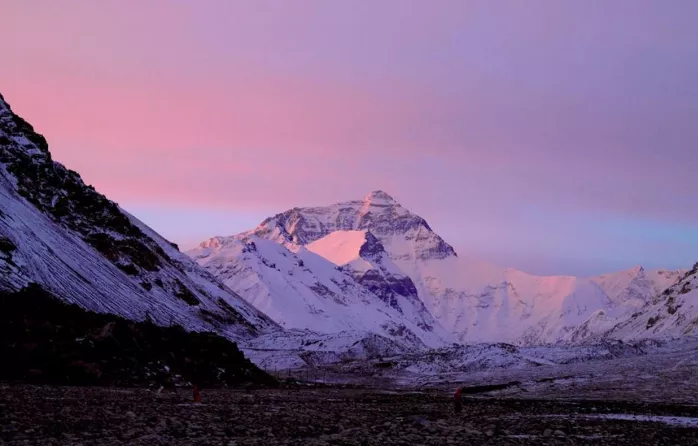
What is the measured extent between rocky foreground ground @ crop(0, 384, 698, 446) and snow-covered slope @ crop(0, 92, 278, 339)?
120 ft

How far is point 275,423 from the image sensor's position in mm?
25266

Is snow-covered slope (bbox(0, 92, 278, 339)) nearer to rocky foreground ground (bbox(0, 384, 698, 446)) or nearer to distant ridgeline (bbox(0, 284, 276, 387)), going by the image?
distant ridgeline (bbox(0, 284, 276, 387))

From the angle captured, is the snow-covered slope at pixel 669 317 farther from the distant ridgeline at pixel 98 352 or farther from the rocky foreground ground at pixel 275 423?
the rocky foreground ground at pixel 275 423

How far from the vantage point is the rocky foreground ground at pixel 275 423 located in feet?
67.8

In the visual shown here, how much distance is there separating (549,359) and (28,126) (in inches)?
3558

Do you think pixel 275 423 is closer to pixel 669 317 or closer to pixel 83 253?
pixel 83 253

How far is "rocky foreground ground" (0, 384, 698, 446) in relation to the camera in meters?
20.7

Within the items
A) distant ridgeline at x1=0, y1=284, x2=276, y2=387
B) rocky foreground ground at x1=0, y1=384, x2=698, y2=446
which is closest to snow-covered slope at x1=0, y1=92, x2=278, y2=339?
distant ridgeline at x1=0, y1=284, x2=276, y2=387

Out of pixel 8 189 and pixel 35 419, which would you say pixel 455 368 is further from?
pixel 35 419

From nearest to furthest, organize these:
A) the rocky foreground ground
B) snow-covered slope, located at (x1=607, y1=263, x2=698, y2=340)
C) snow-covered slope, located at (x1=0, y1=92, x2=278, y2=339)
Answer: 1. the rocky foreground ground
2. snow-covered slope, located at (x1=0, y1=92, x2=278, y2=339)
3. snow-covered slope, located at (x1=607, y1=263, x2=698, y2=340)

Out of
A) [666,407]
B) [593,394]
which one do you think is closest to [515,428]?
[666,407]

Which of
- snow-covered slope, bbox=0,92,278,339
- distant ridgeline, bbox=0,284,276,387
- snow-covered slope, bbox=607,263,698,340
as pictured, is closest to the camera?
distant ridgeline, bbox=0,284,276,387

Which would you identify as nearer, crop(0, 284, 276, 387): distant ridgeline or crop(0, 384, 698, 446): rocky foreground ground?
crop(0, 384, 698, 446): rocky foreground ground

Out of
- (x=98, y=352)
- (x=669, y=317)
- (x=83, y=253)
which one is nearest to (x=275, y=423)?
(x=98, y=352)
